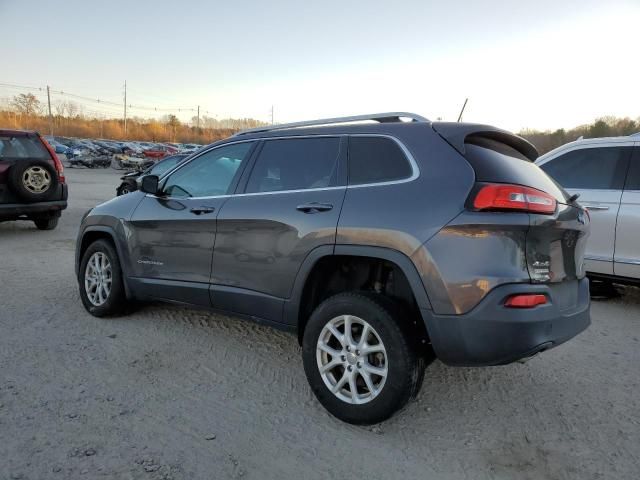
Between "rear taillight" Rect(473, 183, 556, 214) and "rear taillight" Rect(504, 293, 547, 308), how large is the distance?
0.44 metres

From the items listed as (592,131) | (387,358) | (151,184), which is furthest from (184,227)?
(592,131)

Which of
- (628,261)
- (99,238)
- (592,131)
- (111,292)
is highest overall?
(592,131)

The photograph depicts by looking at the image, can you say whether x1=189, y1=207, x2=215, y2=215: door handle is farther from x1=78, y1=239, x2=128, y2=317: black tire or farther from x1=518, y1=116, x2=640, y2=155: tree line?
x1=518, y1=116, x2=640, y2=155: tree line

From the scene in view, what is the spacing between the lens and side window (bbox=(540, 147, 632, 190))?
17.5 ft

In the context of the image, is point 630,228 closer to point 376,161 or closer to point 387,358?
point 376,161

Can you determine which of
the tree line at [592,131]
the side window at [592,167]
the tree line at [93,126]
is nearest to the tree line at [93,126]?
the tree line at [93,126]

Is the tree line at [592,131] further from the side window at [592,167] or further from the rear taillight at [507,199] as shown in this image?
the rear taillight at [507,199]

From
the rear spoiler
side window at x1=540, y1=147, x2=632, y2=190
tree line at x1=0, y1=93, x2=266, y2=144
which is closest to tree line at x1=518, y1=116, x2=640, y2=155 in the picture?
side window at x1=540, y1=147, x2=632, y2=190

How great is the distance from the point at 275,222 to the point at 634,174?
13.6 ft

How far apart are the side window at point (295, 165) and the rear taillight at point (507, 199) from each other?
945 millimetres

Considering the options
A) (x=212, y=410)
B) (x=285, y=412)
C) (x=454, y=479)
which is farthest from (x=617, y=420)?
(x=212, y=410)

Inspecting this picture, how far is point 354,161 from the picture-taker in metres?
3.09

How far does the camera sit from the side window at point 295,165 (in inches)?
127

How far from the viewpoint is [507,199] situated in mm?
2545
